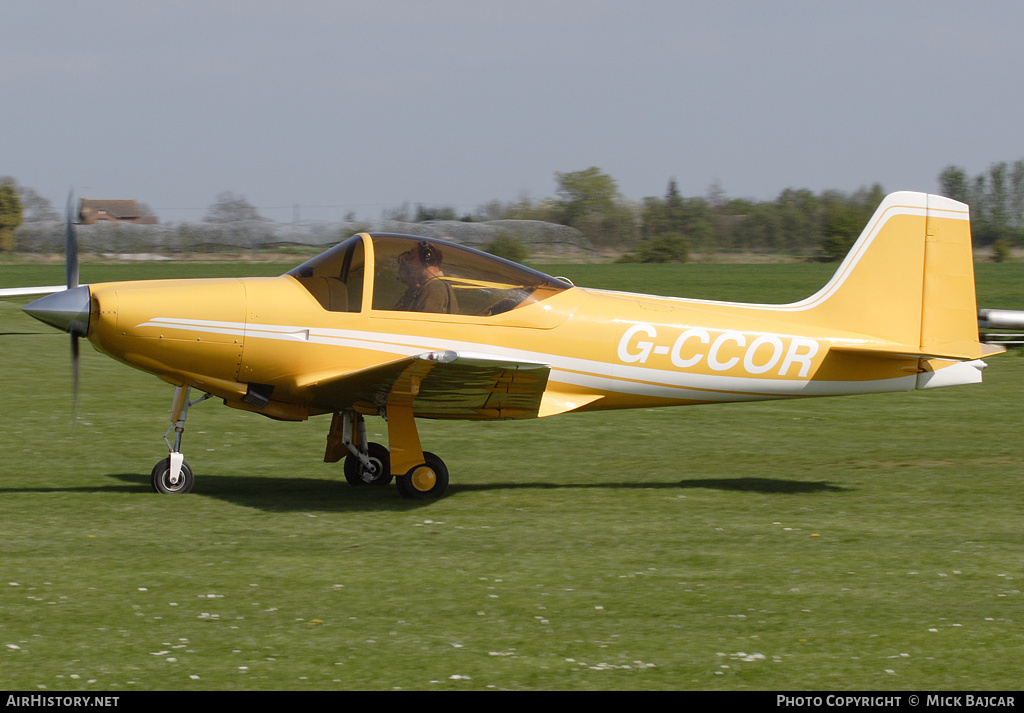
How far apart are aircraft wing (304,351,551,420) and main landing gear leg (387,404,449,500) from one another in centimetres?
13

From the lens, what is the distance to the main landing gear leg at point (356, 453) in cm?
888

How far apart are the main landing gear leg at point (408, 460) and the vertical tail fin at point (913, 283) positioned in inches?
144

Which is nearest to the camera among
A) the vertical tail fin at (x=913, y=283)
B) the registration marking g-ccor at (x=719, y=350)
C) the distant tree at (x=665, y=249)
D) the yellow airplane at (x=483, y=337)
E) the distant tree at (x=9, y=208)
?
the yellow airplane at (x=483, y=337)

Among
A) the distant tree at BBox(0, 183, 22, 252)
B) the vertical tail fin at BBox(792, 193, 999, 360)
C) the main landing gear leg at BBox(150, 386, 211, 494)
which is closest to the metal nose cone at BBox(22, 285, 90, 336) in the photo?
the main landing gear leg at BBox(150, 386, 211, 494)

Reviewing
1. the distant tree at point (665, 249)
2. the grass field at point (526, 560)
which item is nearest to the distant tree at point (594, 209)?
the distant tree at point (665, 249)

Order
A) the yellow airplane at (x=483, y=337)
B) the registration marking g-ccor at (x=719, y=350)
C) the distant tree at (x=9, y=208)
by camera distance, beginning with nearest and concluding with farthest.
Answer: the yellow airplane at (x=483, y=337), the registration marking g-ccor at (x=719, y=350), the distant tree at (x=9, y=208)

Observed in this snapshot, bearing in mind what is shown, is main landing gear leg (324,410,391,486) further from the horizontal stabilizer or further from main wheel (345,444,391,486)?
the horizontal stabilizer

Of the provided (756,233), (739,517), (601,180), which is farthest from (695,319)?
(601,180)

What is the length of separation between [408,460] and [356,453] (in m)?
0.78

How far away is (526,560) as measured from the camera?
21.5 feet

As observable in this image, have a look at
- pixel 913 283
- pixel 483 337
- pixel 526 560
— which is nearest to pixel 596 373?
pixel 483 337

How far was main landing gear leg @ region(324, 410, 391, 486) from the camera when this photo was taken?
8.88 meters

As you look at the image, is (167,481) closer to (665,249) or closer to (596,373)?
(596,373)

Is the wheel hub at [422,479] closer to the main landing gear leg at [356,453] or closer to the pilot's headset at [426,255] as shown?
the main landing gear leg at [356,453]
